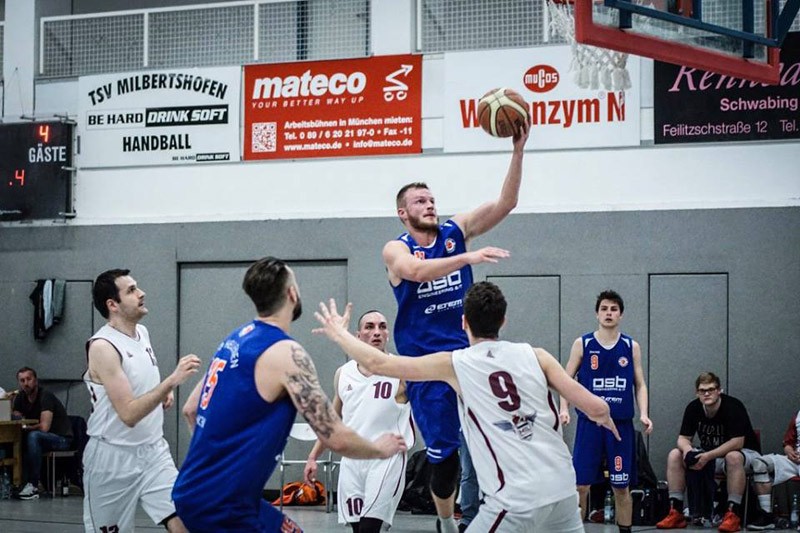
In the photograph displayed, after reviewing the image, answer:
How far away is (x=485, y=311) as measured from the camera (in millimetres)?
5879

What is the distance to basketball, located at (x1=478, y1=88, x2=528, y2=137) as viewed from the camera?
7.12 meters

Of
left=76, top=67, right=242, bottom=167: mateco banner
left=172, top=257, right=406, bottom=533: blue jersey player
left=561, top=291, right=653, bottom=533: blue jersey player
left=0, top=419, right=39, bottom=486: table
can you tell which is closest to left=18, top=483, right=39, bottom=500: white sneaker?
left=0, top=419, right=39, bottom=486: table

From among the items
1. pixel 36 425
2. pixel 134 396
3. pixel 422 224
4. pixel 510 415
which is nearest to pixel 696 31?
pixel 422 224

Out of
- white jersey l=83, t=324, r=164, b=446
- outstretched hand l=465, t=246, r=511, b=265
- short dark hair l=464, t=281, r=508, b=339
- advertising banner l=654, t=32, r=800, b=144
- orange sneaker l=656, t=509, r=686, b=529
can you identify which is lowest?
orange sneaker l=656, t=509, r=686, b=529

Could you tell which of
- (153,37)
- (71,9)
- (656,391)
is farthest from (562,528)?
(71,9)

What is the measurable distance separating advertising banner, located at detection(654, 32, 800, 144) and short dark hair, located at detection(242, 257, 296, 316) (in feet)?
29.5

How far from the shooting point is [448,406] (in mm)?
7258

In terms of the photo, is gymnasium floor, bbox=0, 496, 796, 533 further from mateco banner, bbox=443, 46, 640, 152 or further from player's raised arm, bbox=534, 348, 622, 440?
player's raised arm, bbox=534, 348, 622, 440

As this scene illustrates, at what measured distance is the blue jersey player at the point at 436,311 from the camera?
23.6 feet

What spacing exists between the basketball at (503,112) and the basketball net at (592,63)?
13.4 feet

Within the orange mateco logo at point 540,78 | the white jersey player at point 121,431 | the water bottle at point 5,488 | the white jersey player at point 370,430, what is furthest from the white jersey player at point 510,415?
the water bottle at point 5,488

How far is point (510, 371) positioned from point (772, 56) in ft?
18.2

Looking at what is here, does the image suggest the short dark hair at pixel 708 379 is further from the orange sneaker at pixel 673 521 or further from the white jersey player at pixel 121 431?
the white jersey player at pixel 121 431

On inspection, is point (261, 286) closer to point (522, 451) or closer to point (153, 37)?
point (522, 451)
